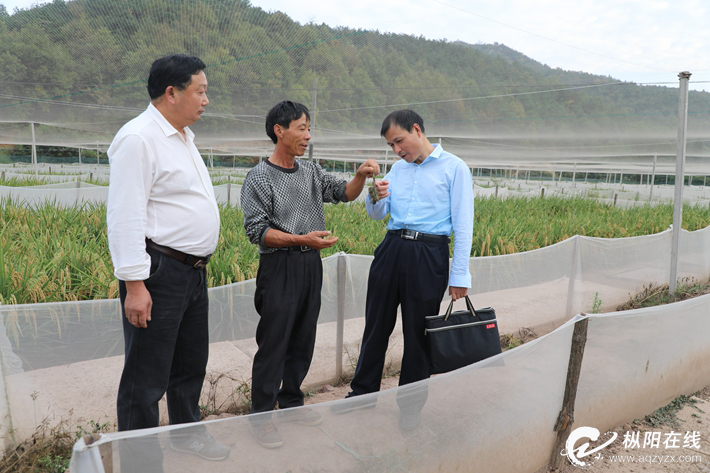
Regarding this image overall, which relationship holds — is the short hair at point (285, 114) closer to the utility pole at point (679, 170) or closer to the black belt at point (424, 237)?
the black belt at point (424, 237)

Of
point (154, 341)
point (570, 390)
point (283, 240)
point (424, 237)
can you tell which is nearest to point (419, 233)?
point (424, 237)

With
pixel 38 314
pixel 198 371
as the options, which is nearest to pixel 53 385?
pixel 38 314

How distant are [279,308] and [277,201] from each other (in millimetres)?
422

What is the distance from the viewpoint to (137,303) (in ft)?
Result: 4.86

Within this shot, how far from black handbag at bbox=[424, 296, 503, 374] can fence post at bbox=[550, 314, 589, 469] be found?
0.31m

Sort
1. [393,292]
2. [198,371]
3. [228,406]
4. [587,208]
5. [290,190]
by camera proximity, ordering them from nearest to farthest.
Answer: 1. [198,371]
2. [290,190]
3. [393,292]
4. [228,406]
5. [587,208]

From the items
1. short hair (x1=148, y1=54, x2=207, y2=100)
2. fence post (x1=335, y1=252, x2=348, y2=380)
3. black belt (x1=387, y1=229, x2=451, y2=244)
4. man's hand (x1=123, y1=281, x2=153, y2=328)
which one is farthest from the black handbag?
short hair (x1=148, y1=54, x2=207, y2=100)

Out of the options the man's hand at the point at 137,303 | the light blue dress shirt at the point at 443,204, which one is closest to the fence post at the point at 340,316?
the light blue dress shirt at the point at 443,204

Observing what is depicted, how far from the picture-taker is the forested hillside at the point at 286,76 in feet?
18.8

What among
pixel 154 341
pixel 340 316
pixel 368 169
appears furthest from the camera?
pixel 340 316

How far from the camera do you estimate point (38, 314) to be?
6.20 ft

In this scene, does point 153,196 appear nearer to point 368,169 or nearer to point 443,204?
point 368,169

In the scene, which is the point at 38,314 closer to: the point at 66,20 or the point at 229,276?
the point at 229,276

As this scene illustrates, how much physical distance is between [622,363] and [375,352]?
1159 mm
